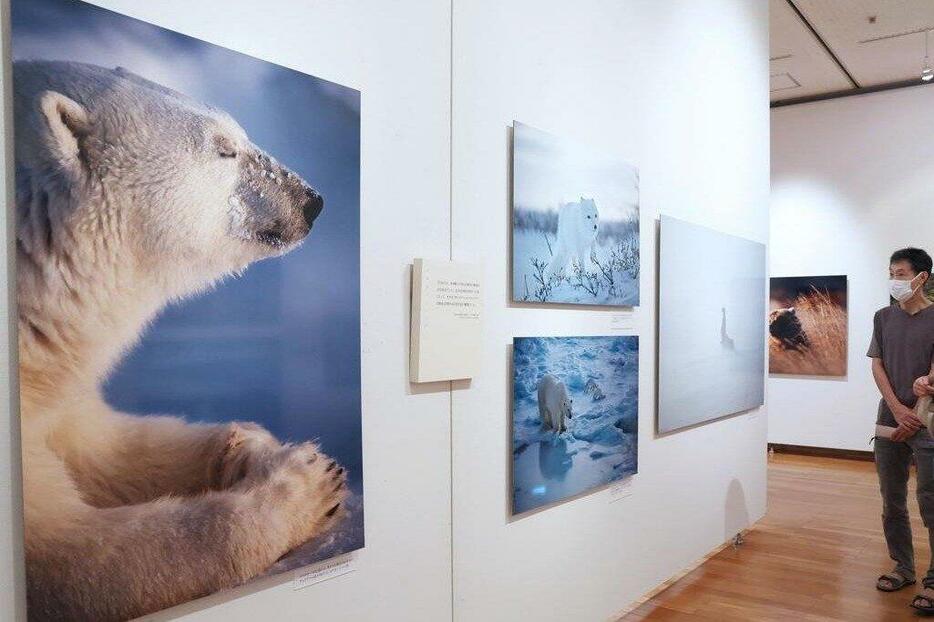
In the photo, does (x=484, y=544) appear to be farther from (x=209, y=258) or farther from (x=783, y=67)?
(x=783, y=67)

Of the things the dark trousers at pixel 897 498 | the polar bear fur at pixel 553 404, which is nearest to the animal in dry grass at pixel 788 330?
the dark trousers at pixel 897 498

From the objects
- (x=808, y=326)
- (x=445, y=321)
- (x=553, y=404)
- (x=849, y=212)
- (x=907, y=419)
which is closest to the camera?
(x=445, y=321)

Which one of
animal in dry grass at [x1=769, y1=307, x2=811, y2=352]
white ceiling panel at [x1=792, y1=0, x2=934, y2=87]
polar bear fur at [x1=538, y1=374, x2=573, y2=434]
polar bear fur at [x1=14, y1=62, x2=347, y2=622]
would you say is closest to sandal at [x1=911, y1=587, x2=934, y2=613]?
polar bear fur at [x1=538, y1=374, x2=573, y2=434]

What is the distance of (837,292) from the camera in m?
9.36

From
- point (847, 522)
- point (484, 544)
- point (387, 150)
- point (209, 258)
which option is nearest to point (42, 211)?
point (209, 258)

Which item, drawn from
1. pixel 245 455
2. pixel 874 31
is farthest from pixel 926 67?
pixel 245 455

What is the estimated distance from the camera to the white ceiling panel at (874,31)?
6781mm

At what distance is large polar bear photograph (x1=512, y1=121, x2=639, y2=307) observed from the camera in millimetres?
3252

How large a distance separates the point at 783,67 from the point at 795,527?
5130 millimetres

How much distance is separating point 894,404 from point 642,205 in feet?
6.86

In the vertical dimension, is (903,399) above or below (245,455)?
below

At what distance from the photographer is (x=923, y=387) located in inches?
175

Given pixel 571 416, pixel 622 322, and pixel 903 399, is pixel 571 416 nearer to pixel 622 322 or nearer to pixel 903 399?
pixel 622 322
